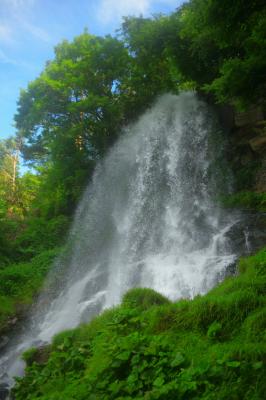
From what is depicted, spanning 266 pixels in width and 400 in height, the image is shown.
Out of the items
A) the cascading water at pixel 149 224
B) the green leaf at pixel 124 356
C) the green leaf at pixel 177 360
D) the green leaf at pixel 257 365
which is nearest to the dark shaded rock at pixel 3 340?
the cascading water at pixel 149 224

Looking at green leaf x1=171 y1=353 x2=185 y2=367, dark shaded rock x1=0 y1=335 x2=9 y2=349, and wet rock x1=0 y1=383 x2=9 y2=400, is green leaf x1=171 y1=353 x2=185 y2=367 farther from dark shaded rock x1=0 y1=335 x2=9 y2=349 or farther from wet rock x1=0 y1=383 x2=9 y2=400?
dark shaded rock x1=0 y1=335 x2=9 y2=349

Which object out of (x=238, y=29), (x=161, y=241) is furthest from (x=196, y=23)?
(x=161, y=241)

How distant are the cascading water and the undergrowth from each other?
4.42 m

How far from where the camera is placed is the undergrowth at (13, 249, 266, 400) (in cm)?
359

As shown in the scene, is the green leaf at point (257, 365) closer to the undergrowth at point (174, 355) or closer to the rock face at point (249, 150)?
the undergrowth at point (174, 355)

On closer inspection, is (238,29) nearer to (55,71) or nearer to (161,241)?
(161,241)

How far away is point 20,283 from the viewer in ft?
50.0

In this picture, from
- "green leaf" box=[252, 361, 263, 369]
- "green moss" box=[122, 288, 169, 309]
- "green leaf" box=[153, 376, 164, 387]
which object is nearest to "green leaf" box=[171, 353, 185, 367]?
"green leaf" box=[153, 376, 164, 387]

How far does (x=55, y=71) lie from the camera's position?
1928 centimetres

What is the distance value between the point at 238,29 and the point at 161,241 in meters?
8.98

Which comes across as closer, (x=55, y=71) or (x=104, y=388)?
(x=104, y=388)

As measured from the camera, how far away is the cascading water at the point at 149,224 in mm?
11602

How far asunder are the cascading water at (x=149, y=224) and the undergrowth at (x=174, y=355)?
14.5 feet

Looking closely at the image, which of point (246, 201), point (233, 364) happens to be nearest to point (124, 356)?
point (233, 364)
